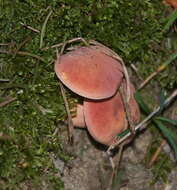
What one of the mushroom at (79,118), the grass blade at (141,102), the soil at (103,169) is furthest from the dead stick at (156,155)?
the mushroom at (79,118)

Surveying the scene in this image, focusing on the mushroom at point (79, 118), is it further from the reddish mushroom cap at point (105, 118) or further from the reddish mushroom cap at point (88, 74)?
the reddish mushroom cap at point (88, 74)

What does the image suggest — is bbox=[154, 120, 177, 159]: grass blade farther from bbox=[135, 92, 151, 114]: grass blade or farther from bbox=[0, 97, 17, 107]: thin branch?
bbox=[0, 97, 17, 107]: thin branch

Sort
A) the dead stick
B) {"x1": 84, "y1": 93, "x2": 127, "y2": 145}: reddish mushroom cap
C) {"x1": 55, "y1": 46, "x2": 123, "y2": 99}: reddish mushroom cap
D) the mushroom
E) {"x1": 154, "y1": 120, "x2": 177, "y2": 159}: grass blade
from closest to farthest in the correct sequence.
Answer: {"x1": 55, "y1": 46, "x2": 123, "y2": 99}: reddish mushroom cap → {"x1": 84, "y1": 93, "x2": 127, "y2": 145}: reddish mushroom cap → the mushroom → {"x1": 154, "y1": 120, "x2": 177, "y2": 159}: grass blade → the dead stick

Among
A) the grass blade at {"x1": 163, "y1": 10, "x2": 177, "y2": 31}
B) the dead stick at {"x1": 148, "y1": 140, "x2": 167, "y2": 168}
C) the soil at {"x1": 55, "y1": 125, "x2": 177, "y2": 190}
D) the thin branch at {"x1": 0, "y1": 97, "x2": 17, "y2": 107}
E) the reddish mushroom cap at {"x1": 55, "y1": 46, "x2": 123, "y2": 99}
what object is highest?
the grass blade at {"x1": 163, "y1": 10, "x2": 177, "y2": 31}

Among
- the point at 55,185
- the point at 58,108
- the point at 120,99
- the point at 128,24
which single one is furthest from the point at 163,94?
the point at 55,185

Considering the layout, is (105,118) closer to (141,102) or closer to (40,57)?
(141,102)

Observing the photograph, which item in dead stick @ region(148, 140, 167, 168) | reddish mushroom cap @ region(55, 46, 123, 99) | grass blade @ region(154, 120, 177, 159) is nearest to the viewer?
reddish mushroom cap @ region(55, 46, 123, 99)

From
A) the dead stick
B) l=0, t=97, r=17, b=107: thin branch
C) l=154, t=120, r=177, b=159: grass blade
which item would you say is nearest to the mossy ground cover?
l=0, t=97, r=17, b=107: thin branch
